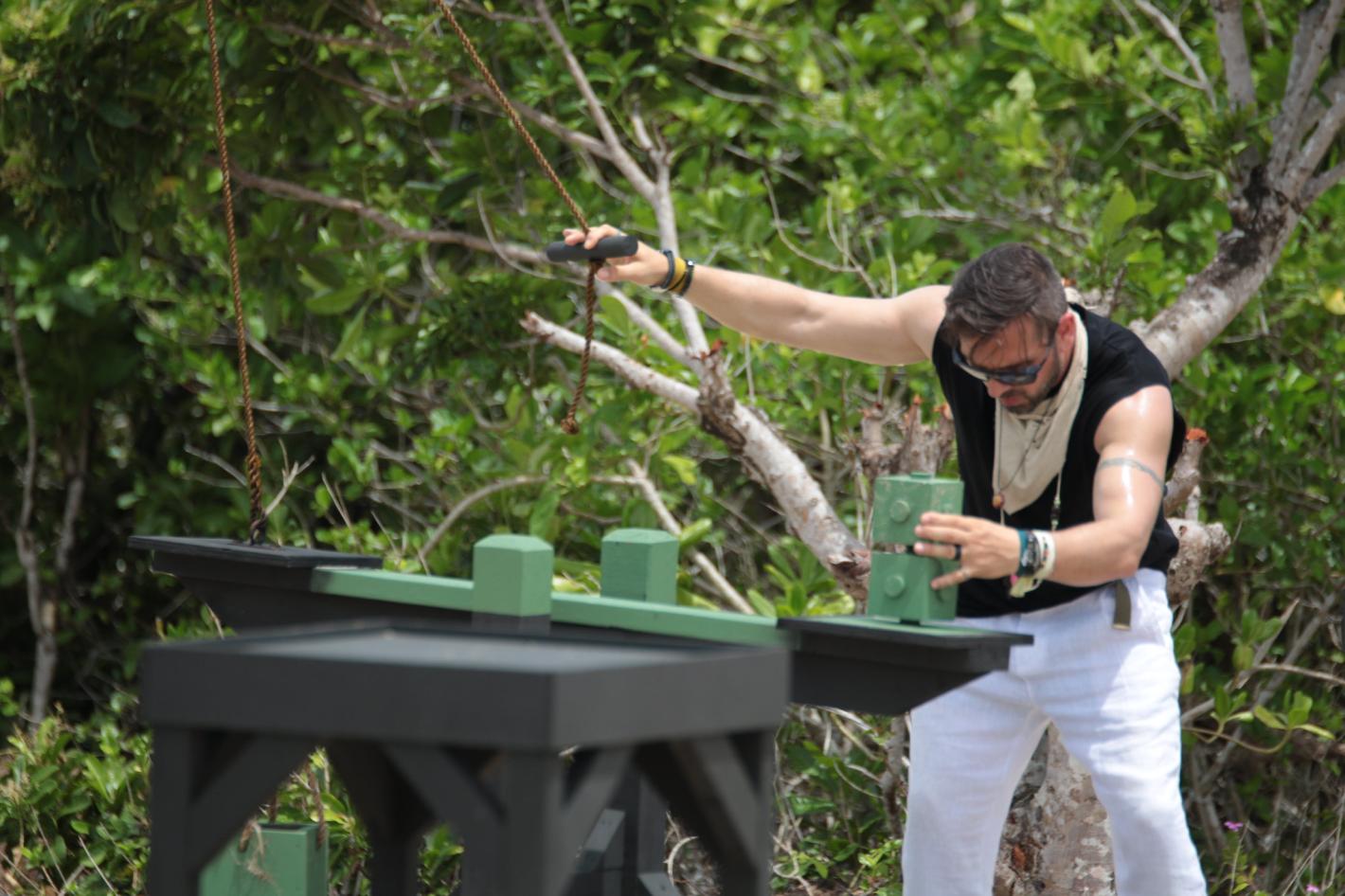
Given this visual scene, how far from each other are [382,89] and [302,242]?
65 cm

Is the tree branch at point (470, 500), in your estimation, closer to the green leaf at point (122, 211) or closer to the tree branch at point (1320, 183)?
the green leaf at point (122, 211)

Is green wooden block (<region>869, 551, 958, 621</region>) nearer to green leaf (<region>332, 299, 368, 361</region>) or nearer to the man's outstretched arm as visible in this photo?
the man's outstretched arm

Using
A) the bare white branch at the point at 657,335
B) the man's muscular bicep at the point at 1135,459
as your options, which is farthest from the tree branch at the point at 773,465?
the man's muscular bicep at the point at 1135,459

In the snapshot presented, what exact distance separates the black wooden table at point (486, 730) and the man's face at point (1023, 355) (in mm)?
887

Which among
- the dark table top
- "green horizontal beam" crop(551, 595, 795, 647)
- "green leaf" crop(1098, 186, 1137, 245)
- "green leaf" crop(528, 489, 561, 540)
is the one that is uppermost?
"green leaf" crop(1098, 186, 1137, 245)

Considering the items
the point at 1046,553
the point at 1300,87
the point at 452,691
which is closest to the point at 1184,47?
the point at 1300,87

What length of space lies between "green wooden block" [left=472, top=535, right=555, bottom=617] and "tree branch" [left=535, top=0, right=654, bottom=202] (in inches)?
101

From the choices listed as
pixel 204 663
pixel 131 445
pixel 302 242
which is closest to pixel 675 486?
pixel 302 242

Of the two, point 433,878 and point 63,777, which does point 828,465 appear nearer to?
point 433,878

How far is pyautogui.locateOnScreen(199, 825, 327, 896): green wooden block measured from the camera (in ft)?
10.7

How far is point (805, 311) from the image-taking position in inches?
119

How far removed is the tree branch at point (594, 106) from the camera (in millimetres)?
4605

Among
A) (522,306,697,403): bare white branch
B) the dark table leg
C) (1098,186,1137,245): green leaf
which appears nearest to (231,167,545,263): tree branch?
(522,306,697,403): bare white branch

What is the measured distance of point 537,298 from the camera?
5141 mm
